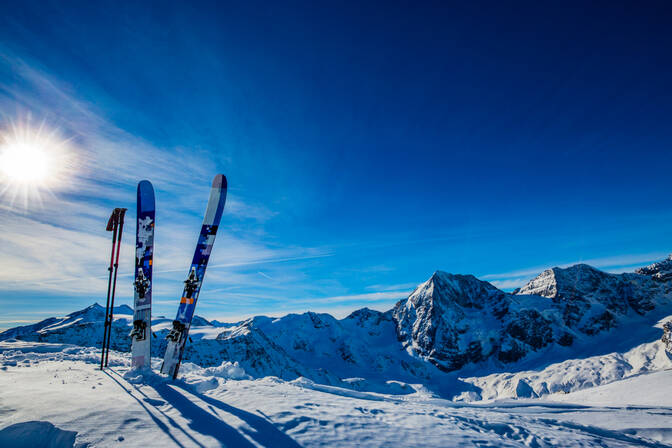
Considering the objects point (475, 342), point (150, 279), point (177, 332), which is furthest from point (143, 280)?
point (475, 342)

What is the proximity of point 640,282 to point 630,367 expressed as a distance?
10041cm

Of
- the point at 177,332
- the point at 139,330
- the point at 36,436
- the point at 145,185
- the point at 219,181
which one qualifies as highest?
the point at 145,185

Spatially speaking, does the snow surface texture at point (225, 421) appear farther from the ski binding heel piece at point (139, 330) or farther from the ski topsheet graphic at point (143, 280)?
the ski binding heel piece at point (139, 330)

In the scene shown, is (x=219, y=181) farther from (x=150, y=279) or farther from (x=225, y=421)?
(x=225, y=421)

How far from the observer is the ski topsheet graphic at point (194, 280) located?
581 inches

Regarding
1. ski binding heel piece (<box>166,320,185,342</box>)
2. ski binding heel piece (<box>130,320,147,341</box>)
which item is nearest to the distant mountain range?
ski binding heel piece (<box>130,320,147,341</box>)

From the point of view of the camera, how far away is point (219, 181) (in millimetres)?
18250

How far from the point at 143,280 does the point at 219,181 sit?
23.9 feet

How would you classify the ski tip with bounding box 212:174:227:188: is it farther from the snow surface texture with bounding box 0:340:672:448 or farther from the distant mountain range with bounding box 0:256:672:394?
the distant mountain range with bounding box 0:256:672:394

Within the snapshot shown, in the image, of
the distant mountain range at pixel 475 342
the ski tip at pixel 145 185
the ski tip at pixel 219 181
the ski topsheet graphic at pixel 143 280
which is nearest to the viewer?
the ski topsheet graphic at pixel 143 280

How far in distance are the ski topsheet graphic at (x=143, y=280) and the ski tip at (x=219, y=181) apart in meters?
4.72

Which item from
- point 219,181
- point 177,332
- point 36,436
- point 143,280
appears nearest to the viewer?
point 36,436

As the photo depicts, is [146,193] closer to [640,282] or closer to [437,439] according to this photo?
[437,439]

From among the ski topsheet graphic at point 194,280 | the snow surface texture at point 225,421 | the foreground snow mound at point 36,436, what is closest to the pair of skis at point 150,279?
Result: the ski topsheet graphic at point 194,280
